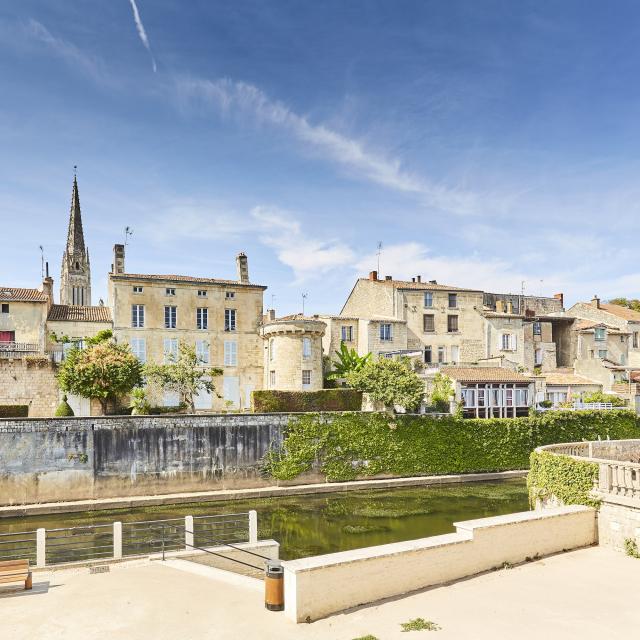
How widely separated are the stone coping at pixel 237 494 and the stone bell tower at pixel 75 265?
180ft

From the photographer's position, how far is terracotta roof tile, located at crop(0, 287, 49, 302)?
115ft

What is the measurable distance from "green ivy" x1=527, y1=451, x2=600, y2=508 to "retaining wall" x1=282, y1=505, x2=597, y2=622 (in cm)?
62

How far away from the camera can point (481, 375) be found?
35.8 m

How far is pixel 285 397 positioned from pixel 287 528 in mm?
10661

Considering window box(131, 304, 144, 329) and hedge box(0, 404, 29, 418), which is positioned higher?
window box(131, 304, 144, 329)

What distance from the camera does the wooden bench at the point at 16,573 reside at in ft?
32.2

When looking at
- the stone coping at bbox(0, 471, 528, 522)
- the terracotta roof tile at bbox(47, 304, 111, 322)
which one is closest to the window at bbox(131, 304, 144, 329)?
the terracotta roof tile at bbox(47, 304, 111, 322)

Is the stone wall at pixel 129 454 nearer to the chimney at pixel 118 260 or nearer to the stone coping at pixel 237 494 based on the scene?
the stone coping at pixel 237 494

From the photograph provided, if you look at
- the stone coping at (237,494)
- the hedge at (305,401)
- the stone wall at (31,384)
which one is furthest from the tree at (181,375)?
the stone coping at (237,494)

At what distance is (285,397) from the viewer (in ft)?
101

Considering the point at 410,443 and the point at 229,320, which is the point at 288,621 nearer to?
the point at 410,443

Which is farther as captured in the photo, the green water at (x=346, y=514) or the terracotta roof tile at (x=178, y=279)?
the terracotta roof tile at (x=178, y=279)

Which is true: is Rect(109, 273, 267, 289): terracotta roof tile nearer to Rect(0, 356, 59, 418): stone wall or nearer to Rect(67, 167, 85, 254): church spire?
Rect(0, 356, 59, 418): stone wall

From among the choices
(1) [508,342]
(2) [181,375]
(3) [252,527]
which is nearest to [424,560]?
(3) [252,527]
